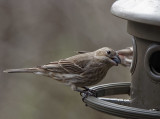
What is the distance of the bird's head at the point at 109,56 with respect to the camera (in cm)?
780

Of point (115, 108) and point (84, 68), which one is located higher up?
point (84, 68)

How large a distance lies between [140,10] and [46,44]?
17.4 feet

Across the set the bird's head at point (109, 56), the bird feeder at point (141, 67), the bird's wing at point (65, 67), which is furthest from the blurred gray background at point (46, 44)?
the bird feeder at point (141, 67)

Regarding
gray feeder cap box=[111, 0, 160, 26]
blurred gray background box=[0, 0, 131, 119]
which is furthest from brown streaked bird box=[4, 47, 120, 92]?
blurred gray background box=[0, 0, 131, 119]

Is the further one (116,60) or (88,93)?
(116,60)

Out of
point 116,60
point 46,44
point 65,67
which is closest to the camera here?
point 116,60

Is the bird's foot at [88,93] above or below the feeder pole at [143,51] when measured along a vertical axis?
below

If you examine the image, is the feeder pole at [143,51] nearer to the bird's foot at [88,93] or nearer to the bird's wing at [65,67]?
the bird's foot at [88,93]

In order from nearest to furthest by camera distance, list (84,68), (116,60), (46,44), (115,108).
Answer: (115,108) < (116,60) < (84,68) < (46,44)

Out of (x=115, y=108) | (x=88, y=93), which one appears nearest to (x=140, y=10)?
(x=115, y=108)

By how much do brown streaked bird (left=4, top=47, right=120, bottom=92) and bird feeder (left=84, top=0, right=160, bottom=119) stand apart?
14.7 inches

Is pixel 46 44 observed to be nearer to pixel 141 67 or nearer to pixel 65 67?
pixel 65 67

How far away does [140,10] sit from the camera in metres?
6.57

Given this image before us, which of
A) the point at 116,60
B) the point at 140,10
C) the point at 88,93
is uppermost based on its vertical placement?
the point at 140,10
